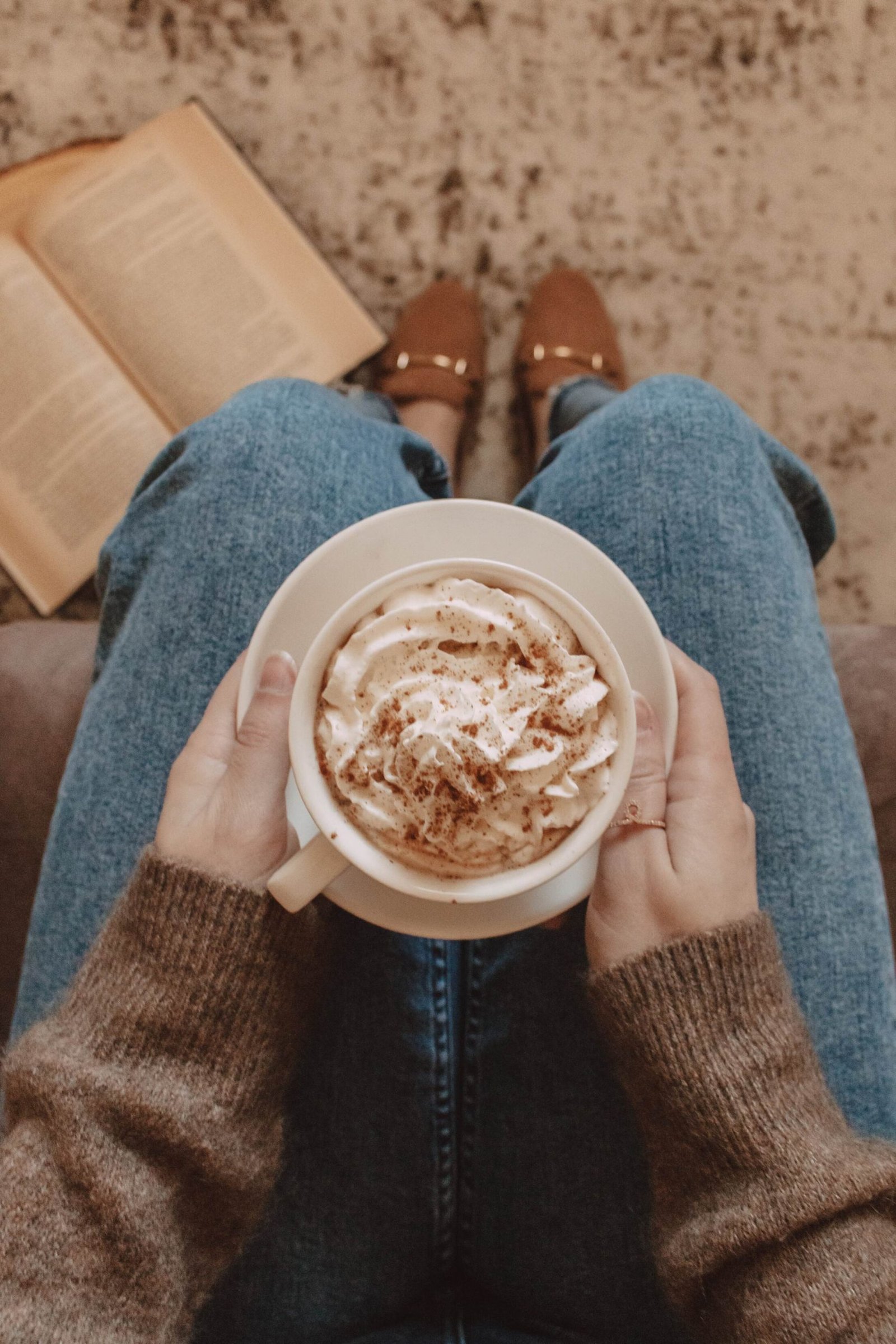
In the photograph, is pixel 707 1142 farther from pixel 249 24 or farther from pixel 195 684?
pixel 249 24

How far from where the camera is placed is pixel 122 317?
1.16 metres

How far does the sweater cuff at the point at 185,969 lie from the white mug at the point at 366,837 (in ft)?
0.27

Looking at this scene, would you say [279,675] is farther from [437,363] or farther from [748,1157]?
[437,363]

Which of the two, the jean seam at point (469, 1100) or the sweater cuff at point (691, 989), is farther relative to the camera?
the jean seam at point (469, 1100)

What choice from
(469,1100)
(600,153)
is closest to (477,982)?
(469,1100)

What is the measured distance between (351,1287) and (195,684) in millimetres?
522

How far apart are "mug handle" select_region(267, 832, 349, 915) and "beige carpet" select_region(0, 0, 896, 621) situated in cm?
80

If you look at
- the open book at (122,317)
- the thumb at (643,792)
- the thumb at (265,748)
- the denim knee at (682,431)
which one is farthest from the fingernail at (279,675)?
A: the open book at (122,317)

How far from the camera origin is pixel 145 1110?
1.92 feet

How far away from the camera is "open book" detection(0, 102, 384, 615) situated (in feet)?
3.75

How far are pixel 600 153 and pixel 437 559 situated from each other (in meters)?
0.93

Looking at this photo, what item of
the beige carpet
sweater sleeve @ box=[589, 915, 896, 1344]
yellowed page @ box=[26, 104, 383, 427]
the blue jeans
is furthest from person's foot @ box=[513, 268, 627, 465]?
sweater sleeve @ box=[589, 915, 896, 1344]

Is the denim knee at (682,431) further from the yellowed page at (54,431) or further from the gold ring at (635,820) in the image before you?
the yellowed page at (54,431)

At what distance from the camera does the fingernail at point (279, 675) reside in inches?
24.3
